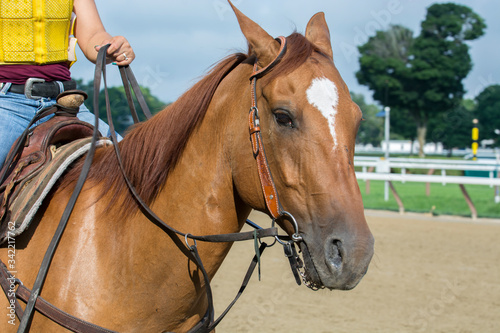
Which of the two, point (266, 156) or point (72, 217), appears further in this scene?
point (72, 217)

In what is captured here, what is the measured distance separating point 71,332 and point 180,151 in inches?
36.1

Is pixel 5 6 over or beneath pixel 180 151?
over

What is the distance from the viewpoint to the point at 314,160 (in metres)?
1.77

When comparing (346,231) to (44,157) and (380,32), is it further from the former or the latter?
(380,32)

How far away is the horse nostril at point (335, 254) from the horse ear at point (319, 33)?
0.85m

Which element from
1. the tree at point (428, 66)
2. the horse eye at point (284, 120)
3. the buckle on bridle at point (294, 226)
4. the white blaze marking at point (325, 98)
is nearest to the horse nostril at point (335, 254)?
the buckle on bridle at point (294, 226)

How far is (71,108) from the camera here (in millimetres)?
2547

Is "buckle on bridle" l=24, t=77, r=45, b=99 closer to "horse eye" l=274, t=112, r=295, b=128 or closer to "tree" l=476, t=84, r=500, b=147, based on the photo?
"horse eye" l=274, t=112, r=295, b=128

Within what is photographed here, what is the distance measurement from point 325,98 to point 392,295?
491 cm

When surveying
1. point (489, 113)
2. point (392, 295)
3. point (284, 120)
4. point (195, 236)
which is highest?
point (489, 113)

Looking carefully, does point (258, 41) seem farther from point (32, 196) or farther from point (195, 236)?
point (32, 196)

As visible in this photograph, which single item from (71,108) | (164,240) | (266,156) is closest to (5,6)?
(71,108)

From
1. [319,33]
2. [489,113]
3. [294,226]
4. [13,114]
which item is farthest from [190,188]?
[489,113]

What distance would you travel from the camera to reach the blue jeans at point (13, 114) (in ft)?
7.82
